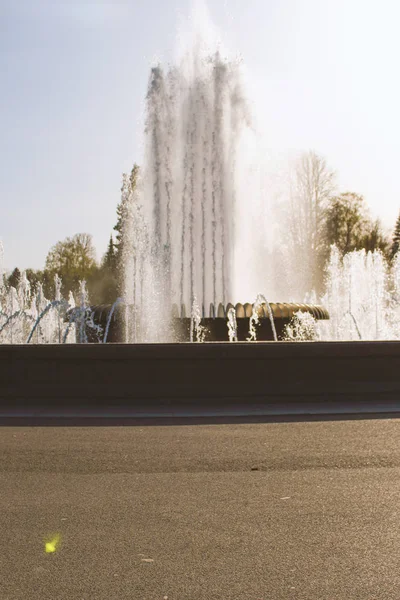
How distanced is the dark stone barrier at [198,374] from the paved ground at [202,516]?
2.93 m

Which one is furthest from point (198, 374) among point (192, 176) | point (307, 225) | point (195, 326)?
point (307, 225)

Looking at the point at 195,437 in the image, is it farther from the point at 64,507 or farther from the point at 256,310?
the point at 256,310

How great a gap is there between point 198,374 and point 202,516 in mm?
6736

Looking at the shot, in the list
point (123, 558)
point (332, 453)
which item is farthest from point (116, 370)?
point (123, 558)

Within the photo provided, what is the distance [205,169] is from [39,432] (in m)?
19.9

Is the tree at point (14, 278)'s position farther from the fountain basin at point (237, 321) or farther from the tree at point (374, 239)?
the fountain basin at point (237, 321)

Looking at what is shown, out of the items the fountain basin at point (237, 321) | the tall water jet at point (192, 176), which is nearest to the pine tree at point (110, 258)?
the tall water jet at point (192, 176)

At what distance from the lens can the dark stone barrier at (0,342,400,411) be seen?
1276cm

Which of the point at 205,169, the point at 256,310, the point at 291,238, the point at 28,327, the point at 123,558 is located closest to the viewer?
the point at 123,558

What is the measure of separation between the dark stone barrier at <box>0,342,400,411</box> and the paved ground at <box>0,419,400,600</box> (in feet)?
9.61

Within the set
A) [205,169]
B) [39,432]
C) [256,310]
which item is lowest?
[39,432]

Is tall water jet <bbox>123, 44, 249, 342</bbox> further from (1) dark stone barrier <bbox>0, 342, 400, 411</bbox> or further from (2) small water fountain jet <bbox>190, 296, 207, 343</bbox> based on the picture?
(1) dark stone barrier <bbox>0, 342, 400, 411</bbox>

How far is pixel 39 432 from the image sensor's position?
10281mm

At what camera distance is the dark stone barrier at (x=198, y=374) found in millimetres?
12758
